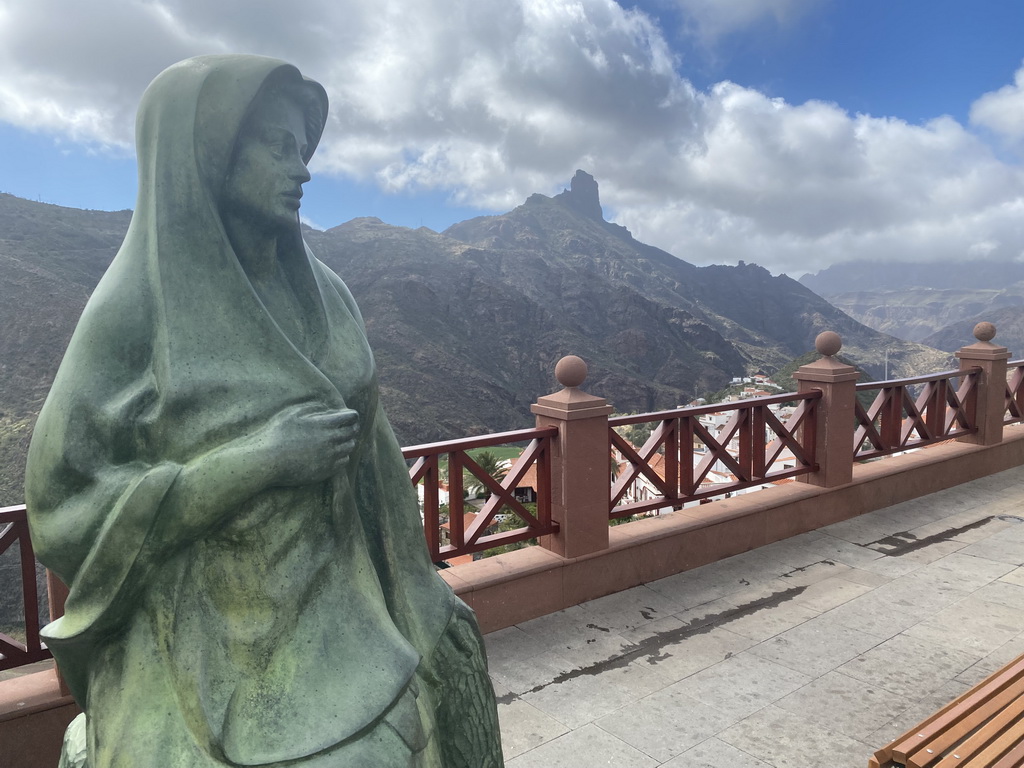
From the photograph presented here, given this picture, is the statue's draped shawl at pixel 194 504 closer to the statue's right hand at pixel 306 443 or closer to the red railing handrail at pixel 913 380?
the statue's right hand at pixel 306 443

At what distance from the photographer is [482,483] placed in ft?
15.5

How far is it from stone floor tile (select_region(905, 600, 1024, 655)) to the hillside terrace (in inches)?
0.7

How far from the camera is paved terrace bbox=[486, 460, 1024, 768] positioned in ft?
11.1

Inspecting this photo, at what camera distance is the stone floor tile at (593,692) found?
363cm

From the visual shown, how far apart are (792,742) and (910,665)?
1.18 meters

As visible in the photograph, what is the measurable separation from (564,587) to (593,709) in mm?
1223

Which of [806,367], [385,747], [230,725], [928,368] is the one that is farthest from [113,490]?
[928,368]

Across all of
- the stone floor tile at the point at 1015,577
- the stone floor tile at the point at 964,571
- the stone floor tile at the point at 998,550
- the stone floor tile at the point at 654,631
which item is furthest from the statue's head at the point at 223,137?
the stone floor tile at the point at 998,550

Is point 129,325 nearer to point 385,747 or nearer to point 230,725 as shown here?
point 230,725

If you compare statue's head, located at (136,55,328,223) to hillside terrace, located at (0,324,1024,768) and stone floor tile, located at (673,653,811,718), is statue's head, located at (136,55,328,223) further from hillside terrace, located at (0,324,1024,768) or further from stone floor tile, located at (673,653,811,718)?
stone floor tile, located at (673,653,811,718)

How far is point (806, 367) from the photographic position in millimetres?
6598

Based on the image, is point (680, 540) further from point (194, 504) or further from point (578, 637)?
point (194, 504)

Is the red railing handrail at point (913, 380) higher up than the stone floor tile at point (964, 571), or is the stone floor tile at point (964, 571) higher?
the red railing handrail at point (913, 380)

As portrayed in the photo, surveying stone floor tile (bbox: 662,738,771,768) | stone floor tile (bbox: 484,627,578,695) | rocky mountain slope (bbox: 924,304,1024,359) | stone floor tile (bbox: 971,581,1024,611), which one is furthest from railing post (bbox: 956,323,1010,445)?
rocky mountain slope (bbox: 924,304,1024,359)
